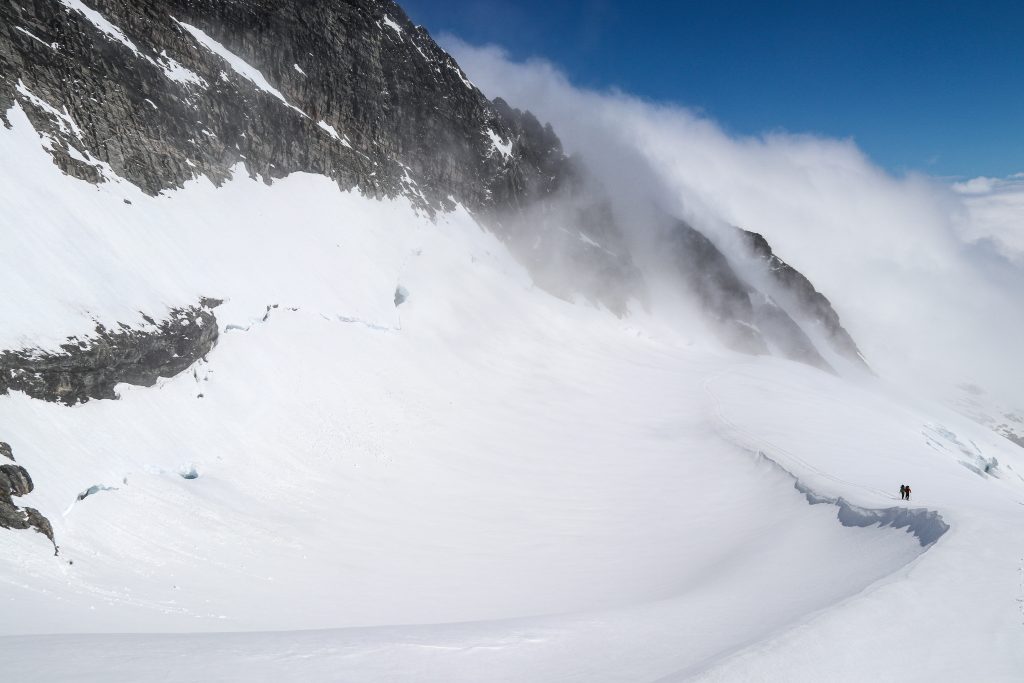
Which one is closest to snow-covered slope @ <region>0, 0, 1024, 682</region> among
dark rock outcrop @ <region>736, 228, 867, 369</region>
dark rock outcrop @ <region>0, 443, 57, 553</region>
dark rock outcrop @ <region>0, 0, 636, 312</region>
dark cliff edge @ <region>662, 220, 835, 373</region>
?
dark rock outcrop @ <region>0, 443, 57, 553</region>

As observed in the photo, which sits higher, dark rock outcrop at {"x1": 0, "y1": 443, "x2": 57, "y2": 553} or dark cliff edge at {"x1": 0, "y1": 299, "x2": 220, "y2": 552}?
dark cliff edge at {"x1": 0, "y1": 299, "x2": 220, "y2": 552}

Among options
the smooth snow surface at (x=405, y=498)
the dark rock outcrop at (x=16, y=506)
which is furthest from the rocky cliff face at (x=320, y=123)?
the dark rock outcrop at (x=16, y=506)

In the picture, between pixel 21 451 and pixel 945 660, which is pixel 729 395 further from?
pixel 21 451

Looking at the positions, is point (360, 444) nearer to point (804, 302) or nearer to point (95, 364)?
point (95, 364)

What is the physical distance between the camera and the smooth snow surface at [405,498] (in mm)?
10016

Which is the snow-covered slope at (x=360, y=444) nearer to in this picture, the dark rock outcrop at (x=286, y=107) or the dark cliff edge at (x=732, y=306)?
the dark rock outcrop at (x=286, y=107)

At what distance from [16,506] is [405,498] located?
1177cm

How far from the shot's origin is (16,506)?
15188 mm

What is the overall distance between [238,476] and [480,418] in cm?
1343

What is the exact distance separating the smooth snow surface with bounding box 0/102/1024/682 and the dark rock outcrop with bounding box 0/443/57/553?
44cm

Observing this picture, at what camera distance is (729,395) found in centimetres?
4328

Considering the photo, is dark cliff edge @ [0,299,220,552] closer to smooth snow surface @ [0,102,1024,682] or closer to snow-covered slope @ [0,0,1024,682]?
snow-covered slope @ [0,0,1024,682]

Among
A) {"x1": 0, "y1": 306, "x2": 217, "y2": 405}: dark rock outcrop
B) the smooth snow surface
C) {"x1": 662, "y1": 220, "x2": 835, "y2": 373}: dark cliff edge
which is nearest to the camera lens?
the smooth snow surface

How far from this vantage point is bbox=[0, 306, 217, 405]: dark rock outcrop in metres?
18.4
